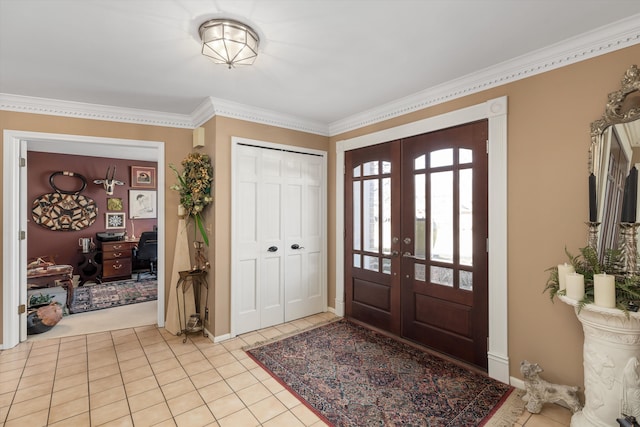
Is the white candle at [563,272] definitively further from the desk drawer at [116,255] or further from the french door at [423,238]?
the desk drawer at [116,255]

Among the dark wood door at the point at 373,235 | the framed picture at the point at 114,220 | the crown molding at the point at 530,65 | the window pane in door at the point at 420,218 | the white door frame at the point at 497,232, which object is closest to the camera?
the crown molding at the point at 530,65

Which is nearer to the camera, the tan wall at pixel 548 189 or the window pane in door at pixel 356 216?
the tan wall at pixel 548 189

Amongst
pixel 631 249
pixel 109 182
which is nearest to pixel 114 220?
pixel 109 182

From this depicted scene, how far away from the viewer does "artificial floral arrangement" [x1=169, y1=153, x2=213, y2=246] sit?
318 cm

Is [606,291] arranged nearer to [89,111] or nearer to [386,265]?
Answer: [386,265]

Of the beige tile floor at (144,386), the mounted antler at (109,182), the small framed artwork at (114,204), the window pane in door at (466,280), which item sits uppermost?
the mounted antler at (109,182)

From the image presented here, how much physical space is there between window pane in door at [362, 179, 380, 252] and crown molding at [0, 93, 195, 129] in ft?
7.39

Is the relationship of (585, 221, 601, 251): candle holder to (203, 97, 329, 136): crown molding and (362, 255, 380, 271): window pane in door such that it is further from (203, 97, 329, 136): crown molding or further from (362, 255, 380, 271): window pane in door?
(203, 97, 329, 136): crown molding

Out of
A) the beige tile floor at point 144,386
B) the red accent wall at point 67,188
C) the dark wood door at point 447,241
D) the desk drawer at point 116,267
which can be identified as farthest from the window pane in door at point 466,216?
the red accent wall at point 67,188

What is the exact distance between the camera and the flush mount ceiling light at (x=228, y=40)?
1820 mm

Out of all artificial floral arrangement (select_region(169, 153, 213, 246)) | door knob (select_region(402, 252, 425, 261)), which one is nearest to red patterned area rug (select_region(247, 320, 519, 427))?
door knob (select_region(402, 252, 425, 261))

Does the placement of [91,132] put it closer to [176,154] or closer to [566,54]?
[176,154]

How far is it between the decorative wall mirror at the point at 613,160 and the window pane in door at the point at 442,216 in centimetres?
98

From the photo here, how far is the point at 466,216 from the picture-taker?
266cm
